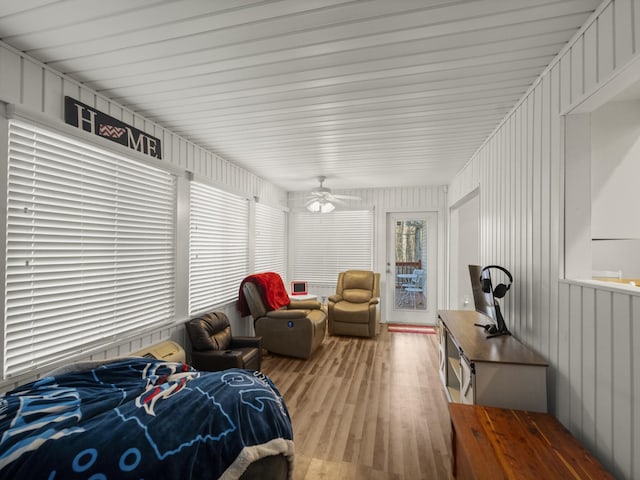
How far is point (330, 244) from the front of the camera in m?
5.70

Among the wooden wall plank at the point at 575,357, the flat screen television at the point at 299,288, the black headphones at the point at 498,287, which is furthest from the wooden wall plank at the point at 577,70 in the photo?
the flat screen television at the point at 299,288

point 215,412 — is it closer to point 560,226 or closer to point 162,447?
point 162,447

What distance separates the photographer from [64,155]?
6.42ft

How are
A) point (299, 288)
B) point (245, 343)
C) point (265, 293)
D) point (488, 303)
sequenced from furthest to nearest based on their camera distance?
point (299, 288), point (265, 293), point (245, 343), point (488, 303)

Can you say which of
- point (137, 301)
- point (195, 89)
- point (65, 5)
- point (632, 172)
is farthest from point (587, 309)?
point (137, 301)

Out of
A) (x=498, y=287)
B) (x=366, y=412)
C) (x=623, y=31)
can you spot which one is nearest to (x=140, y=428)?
(x=366, y=412)

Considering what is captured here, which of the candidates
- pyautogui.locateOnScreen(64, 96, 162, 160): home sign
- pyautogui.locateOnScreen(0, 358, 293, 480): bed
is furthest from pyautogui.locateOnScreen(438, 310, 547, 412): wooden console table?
pyautogui.locateOnScreen(64, 96, 162, 160): home sign

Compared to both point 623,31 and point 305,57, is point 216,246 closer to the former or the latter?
point 305,57

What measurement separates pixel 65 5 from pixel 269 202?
3.69 meters

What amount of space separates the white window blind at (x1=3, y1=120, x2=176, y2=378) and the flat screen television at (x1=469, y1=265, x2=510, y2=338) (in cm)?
296

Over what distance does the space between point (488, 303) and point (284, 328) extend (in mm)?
2386

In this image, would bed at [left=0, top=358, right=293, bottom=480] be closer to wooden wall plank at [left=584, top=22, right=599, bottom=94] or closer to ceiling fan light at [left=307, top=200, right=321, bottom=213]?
wooden wall plank at [left=584, top=22, right=599, bottom=94]

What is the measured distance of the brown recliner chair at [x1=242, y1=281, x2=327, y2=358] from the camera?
3674mm

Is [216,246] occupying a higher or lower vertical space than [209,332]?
higher
